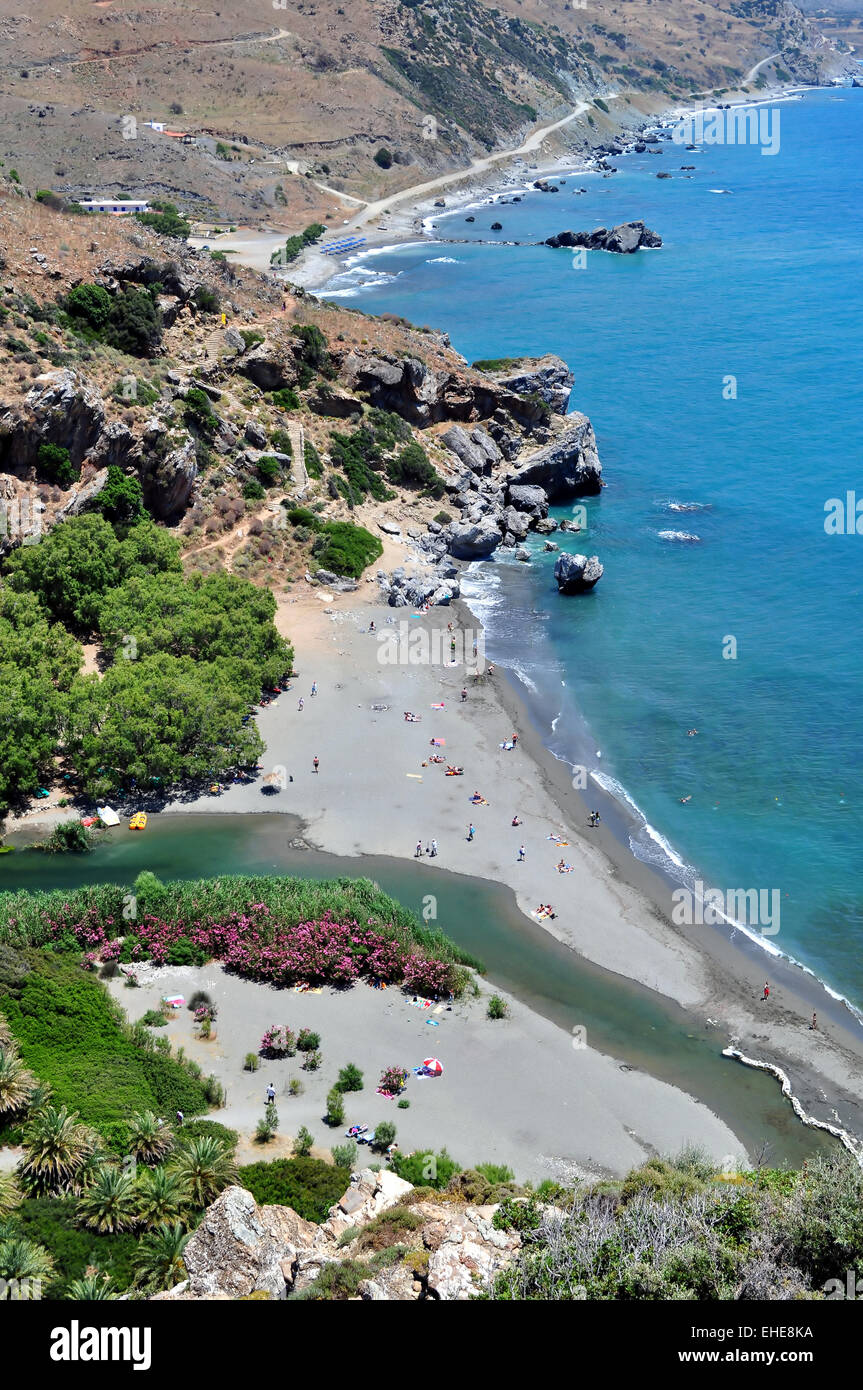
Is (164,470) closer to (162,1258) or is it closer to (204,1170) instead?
(204,1170)

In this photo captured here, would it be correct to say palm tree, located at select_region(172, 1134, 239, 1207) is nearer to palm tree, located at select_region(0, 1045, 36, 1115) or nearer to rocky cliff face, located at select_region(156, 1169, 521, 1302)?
rocky cliff face, located at select_region(156, 1169, 521, 1302)

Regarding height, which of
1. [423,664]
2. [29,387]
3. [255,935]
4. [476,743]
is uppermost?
[29,387]

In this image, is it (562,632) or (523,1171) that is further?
(562,632)

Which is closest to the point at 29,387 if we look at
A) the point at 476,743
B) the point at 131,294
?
the point at 131,294

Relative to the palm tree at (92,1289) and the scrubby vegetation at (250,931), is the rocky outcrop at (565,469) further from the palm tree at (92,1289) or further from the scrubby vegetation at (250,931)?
the palm tree at (92,1289)
